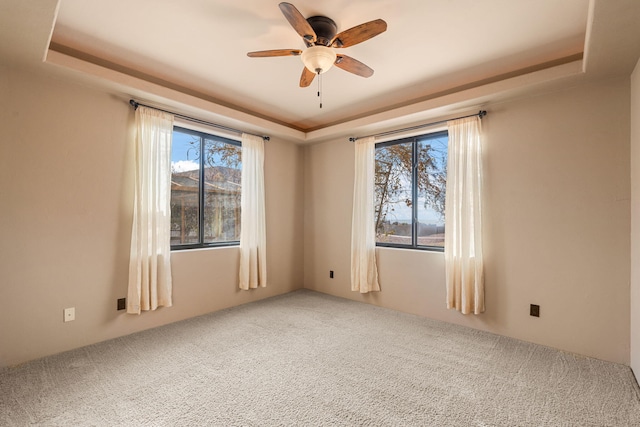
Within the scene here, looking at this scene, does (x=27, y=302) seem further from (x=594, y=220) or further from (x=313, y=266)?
(x=594, y=220)

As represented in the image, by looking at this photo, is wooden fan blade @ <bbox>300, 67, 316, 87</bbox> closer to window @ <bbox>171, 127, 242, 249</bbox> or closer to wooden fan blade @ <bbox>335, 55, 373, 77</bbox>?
wooden fan blade @ <bbox>335, 55, 373, 77</bbox>

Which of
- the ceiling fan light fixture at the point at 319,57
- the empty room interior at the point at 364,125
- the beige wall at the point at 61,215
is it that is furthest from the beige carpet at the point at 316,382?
the ceiling fan light fixture at the point at 319,57

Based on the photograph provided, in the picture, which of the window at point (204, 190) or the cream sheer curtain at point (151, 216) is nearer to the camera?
the cream sheer curtain at point (151, 216)

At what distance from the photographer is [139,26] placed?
7.24ft

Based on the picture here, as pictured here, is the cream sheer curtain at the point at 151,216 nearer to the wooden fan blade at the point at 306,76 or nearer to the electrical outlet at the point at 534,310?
the wooden fan blade at the point at 306,76

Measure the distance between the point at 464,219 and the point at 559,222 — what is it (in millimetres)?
789

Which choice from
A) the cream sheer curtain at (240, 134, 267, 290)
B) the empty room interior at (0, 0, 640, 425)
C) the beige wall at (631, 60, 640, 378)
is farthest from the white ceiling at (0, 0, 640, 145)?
the cream sheer curtain at (240, 134, 267, 290)

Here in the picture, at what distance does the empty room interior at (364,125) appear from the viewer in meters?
1.97

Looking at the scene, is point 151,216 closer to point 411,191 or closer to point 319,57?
point 319,57

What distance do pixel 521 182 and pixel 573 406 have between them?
1.88 m

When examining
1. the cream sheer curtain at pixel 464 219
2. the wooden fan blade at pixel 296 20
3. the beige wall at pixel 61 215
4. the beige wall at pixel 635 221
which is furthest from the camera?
the cream sheer curtain at pixel 464 219

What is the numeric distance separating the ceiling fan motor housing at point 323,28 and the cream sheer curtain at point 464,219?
1791mm

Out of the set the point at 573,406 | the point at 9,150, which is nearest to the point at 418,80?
the point at 573,406

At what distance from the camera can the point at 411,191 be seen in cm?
381
